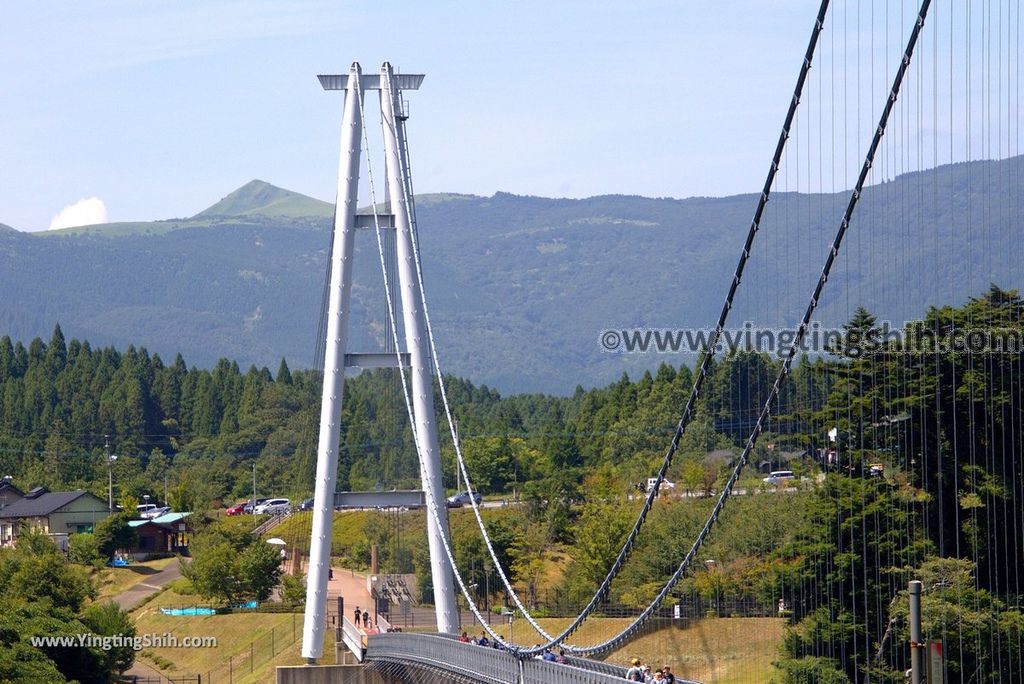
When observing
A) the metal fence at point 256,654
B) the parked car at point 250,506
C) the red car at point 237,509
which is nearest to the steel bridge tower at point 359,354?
the metal fence at point 256,654

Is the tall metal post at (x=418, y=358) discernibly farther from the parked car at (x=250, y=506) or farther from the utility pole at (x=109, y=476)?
the parked car at (x=250, y=506)

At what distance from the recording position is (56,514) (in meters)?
86.8

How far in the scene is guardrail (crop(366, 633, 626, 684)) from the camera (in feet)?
82.3

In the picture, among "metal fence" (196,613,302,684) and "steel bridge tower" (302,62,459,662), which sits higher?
"steel bridge tower" (302,62,459,662)

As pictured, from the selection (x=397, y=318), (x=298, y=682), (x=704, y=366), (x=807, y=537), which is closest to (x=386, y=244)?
(x=397, y=318)

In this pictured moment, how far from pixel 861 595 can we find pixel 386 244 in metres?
15.2

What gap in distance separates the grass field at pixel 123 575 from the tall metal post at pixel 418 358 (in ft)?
97.9

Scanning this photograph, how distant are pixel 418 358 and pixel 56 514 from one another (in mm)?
50804

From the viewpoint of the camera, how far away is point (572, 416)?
110312mm

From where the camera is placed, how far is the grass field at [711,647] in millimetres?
36688

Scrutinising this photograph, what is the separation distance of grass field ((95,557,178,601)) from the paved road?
0.23 metres

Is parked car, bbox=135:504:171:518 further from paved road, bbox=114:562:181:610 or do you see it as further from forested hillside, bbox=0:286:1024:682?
paved road, bbox=114:562:181:610

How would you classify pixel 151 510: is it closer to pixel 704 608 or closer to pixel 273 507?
pixel 273 507

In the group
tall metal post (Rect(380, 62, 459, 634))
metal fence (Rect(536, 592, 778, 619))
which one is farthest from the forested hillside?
tall metal post (Rect(380, 62, 459, 634))
